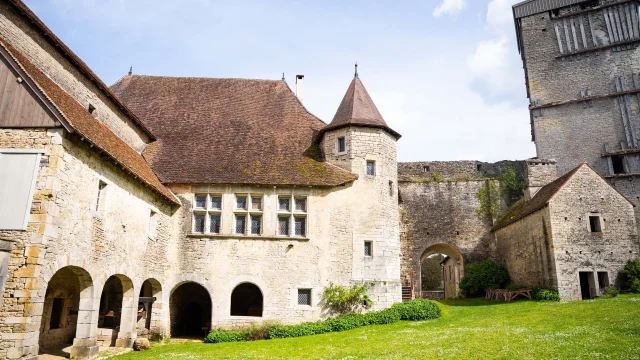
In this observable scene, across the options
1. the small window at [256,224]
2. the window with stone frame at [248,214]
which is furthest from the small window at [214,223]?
the small window at [256,224]

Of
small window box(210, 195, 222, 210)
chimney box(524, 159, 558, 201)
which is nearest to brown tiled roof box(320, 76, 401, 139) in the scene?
small window box(210, 195, 222, 210)

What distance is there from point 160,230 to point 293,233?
495 cm

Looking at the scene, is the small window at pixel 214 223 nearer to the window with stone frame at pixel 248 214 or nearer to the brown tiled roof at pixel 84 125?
the window with stone frame at pixel 248 214

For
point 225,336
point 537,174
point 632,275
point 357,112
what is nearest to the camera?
point 225,336

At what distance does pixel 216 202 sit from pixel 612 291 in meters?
16.8

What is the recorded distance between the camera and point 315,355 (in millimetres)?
11125

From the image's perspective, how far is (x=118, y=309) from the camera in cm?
1606

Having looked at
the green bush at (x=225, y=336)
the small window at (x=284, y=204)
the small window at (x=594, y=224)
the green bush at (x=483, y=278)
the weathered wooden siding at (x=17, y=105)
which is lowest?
the green bush at (x=225, y=336)

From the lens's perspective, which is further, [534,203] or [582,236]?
[534,203]

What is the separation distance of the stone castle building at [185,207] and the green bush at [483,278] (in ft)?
5.31

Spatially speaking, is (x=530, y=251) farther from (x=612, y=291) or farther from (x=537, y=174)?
(x=537, y=174)

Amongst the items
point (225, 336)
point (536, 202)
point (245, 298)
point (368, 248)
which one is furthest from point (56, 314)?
point (536, 202)

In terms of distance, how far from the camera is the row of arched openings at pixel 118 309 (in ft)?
42.5

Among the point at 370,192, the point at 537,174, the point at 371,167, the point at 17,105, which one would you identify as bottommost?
the point at 370,192
